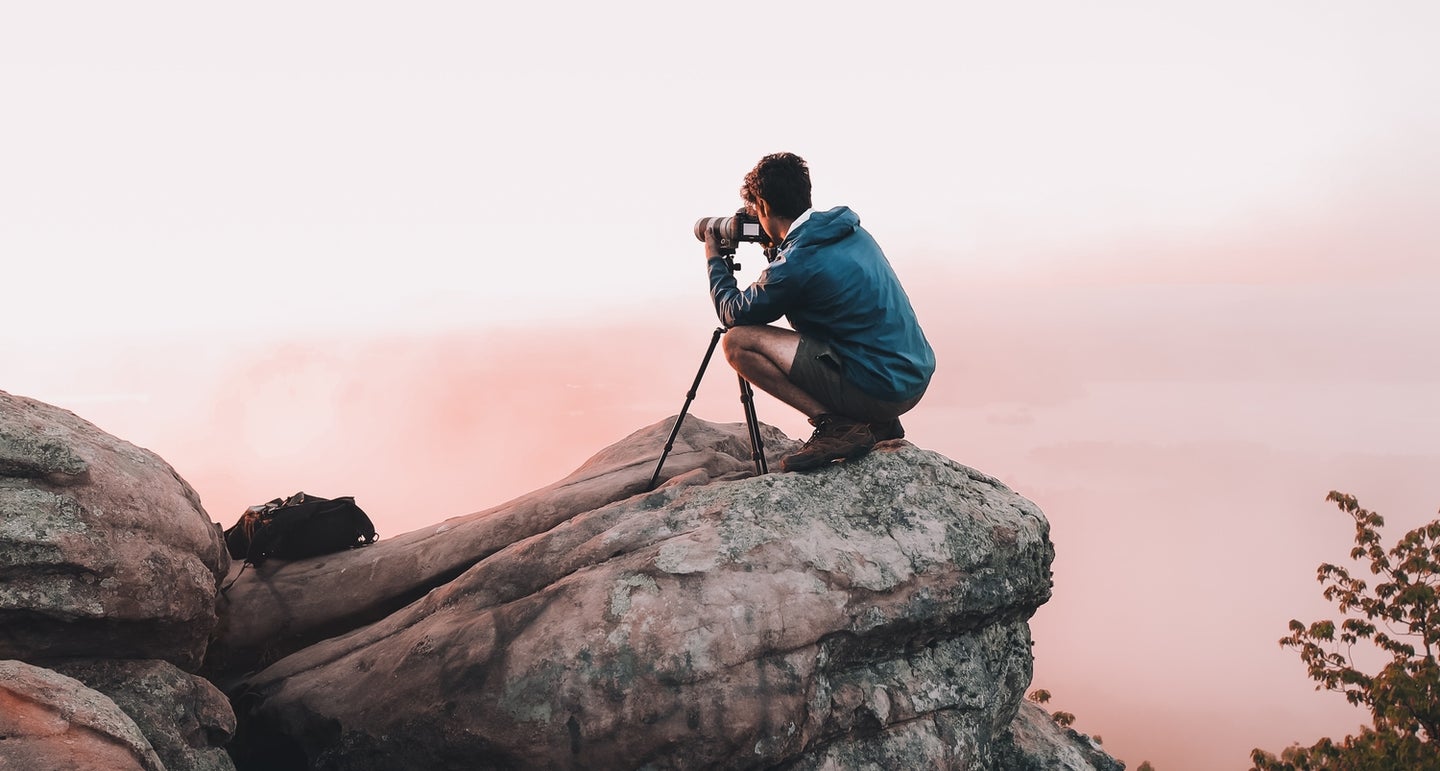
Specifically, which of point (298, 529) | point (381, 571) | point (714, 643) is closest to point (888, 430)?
point (714, 643)

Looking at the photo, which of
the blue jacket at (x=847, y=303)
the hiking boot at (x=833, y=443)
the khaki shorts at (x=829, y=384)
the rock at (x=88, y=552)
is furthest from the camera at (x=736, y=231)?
the rock at (x=88, y=552)

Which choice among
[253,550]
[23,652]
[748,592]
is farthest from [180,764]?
[748,592]

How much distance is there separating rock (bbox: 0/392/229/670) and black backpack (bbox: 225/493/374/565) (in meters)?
2.03

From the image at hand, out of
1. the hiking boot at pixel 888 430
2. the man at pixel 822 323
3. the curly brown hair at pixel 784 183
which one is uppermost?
the curly brown hair at pixel 784 183

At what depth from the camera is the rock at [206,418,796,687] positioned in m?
9.03

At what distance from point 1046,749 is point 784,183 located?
6064mm

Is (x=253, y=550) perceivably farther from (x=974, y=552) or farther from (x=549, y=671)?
(x=974, y=552)

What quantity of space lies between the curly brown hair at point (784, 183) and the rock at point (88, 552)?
5.54 m

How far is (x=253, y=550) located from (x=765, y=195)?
21.2 ft

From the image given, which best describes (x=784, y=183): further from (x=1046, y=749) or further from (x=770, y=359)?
(x=1046, y=749)

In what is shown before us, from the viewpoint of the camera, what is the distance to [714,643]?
685 cm

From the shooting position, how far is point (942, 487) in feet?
27.3

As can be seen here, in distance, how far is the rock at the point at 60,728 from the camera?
4887mm

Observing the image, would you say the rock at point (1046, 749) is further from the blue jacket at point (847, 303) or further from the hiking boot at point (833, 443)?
the blue jacket at point (847, 303)
